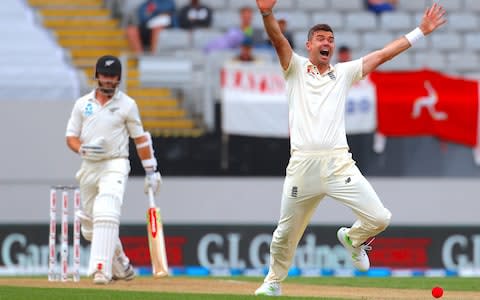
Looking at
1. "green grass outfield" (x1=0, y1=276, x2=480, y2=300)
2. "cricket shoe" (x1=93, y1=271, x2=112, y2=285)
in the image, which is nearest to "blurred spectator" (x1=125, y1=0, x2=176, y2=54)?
"green grass outfield" (x1=0, y1=276, x2=480, y2=300)

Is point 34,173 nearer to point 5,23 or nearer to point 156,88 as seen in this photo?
point 156,88

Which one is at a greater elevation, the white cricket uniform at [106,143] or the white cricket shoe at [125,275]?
the white cricket uniform at [106,143]

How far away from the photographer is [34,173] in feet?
57.5

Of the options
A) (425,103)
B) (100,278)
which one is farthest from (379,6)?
(100,278)

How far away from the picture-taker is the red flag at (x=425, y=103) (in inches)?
693

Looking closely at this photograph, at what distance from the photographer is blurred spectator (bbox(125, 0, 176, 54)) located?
19453mm

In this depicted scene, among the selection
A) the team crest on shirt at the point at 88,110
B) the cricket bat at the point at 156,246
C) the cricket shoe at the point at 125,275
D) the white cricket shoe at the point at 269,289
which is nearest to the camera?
the white cricket shoe at the point at 269,289

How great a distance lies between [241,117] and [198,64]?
102 centimetres

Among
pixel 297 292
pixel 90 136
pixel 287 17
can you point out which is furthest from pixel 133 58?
pixel 297 292

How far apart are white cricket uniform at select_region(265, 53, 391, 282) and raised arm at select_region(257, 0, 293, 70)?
0.08 m

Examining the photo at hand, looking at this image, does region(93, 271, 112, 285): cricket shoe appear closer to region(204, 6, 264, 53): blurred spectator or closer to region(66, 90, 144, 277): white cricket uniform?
region(66, 90, 144, 277): white cricket uniform

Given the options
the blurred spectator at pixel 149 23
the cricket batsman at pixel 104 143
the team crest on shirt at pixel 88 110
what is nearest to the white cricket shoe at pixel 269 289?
the cricket batsman at pixel 104 143

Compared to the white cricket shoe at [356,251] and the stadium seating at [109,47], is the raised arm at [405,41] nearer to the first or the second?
the white cricket shoe at [356,251]

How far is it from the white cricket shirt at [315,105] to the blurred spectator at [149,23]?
29.8 feet
